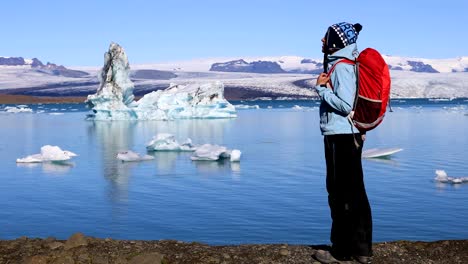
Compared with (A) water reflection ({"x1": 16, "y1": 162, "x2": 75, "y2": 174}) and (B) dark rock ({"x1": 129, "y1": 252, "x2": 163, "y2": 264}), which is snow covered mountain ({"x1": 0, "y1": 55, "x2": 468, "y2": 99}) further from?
(B) dark rock ({"x1": 129, "y1": 252, "x2": 163, "y2": 264})

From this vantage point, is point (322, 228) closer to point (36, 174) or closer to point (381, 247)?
point (381, 247)

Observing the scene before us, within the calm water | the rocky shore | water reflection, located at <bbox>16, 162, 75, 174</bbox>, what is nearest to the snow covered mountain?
the calm water

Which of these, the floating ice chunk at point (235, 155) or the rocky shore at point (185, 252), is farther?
the floating ice chunk at point (235, 155)

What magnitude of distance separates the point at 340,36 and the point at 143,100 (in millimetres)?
36602

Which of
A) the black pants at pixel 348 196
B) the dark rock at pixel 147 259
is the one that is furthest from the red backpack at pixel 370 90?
the dark rock at pixel 147 259

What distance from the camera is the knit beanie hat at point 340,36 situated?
4234mm

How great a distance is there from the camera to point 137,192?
10.5 m

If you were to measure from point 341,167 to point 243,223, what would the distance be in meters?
3.78

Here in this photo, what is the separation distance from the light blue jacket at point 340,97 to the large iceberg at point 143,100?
31.8 metres

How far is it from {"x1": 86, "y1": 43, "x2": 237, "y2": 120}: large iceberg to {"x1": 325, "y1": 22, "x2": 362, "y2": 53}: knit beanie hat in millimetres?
31777

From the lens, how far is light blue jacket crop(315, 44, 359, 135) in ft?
13.4

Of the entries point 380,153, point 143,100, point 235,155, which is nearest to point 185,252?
point 235,155

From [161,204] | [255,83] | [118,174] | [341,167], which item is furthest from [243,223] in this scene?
[255,83]

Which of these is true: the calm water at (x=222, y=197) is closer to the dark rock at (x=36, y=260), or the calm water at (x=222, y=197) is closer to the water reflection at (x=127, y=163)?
the water reflection at (x=127, y=163)
